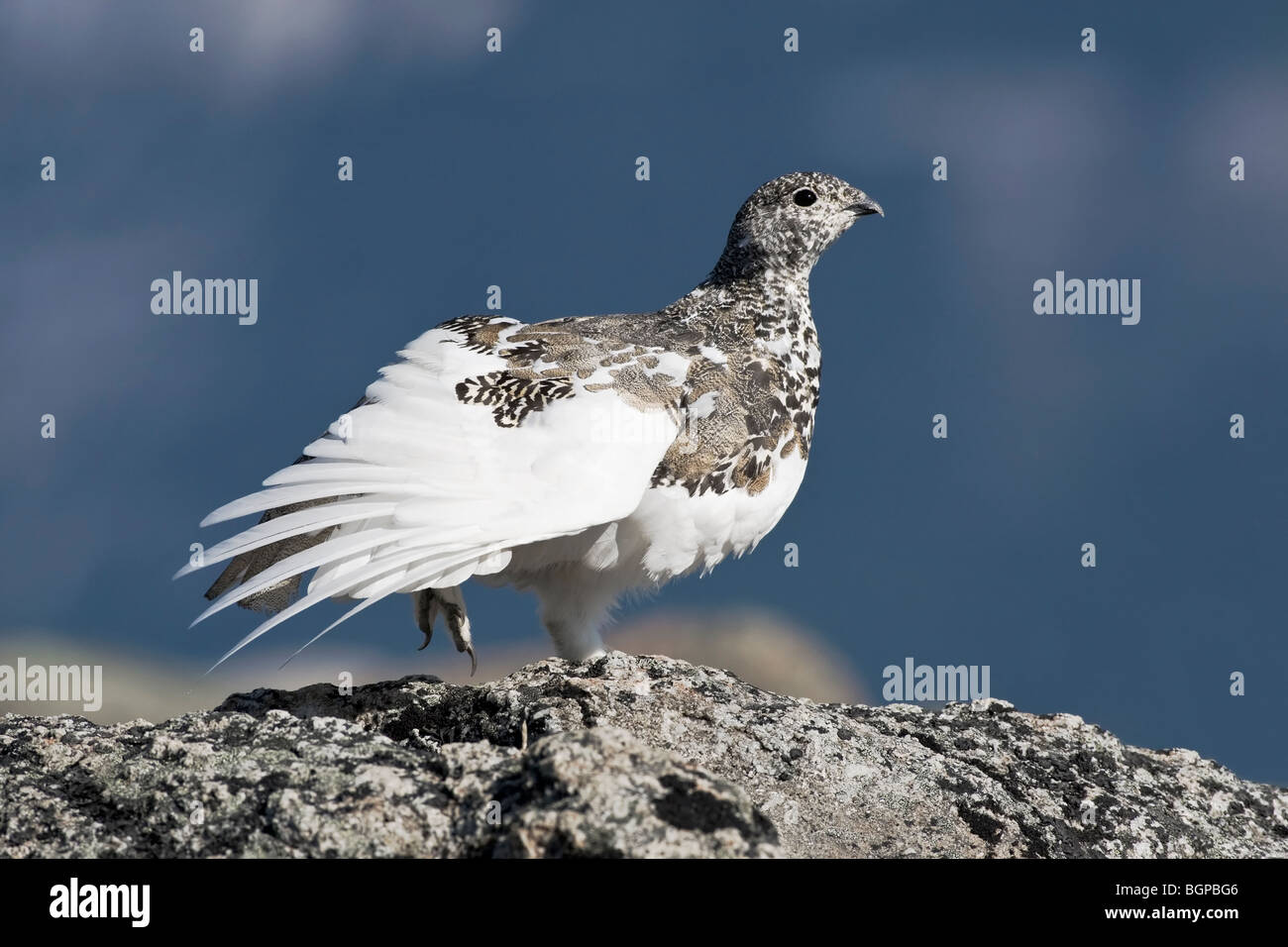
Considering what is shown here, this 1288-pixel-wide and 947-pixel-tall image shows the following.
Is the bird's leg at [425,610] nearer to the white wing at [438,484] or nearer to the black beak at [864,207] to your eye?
the white wing at [438,484]

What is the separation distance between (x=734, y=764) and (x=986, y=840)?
82 cm

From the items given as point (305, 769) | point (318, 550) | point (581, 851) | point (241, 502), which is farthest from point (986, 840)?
point (241, 502)

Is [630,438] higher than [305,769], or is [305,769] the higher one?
[630,438]

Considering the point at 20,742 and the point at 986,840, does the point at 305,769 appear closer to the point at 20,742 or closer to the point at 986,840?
the point at 20,742

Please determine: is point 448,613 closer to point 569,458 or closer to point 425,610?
point 425,610

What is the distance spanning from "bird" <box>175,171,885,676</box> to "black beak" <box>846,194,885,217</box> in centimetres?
1

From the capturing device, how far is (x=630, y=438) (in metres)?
5.03

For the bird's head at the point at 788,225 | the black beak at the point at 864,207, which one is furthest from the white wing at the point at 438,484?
the black beak at the point at 864,207

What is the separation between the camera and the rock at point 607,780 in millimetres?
2785

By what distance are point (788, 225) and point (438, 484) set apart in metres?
2.60

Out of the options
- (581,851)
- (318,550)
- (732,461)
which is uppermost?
(732,461)

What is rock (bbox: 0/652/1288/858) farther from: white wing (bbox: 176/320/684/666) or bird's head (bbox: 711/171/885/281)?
bird's head (bbox: 711/171/885/281)
